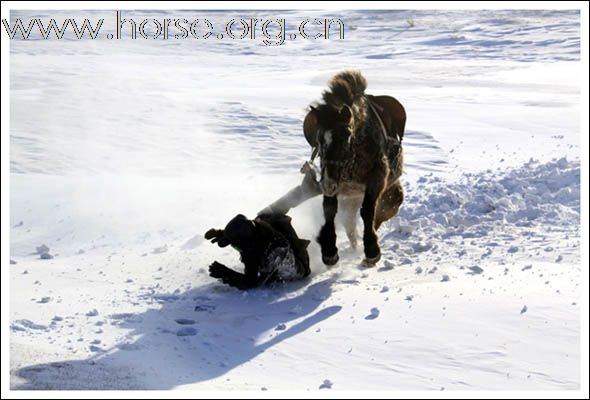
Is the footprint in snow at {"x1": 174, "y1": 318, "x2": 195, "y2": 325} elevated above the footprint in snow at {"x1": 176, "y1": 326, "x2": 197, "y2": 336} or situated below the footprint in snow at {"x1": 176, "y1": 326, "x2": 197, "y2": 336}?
below

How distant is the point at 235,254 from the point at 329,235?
99cm

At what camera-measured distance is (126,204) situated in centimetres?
866

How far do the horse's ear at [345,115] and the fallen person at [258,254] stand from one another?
968 mm

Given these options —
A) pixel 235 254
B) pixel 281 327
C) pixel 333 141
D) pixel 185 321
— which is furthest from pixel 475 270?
pixel 185 321

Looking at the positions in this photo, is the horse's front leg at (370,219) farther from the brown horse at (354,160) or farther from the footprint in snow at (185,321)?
the footprint in snow at (185,321)

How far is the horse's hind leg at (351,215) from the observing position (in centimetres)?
730

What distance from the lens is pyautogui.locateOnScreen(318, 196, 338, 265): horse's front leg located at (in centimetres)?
659

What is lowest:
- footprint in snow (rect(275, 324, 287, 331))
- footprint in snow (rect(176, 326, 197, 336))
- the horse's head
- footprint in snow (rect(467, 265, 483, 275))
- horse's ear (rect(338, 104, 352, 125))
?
footprint in snow (rect(275, 324, 287, 331))

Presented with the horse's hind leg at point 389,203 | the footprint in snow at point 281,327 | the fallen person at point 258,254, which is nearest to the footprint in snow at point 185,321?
the footprint in snow at point 281,327

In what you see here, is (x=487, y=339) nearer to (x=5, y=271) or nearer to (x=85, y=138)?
(x=5, y=271)

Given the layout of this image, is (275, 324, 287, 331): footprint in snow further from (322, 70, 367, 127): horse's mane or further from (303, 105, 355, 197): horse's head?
(322, 70, 367, 127): horse's mane

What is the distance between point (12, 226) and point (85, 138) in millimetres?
4346

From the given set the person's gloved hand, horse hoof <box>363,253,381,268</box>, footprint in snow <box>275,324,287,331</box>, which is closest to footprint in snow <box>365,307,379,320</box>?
footprint in snow <box>275,324,287,331</box>

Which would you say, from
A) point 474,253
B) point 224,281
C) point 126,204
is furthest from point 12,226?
point 474,253
